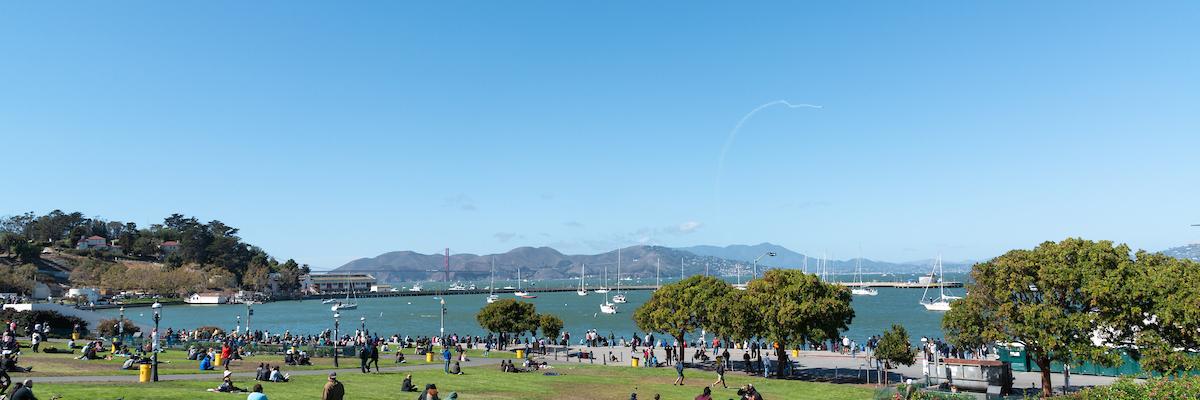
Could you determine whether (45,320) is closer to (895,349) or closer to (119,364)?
(119,364)

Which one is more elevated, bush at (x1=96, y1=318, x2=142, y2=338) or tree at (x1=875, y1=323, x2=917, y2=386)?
tree at (x1=875, y1=323, x2=917, y2=386)

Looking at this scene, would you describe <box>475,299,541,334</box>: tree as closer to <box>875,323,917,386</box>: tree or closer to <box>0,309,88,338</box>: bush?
<box>875,323,917,386</box>: tree

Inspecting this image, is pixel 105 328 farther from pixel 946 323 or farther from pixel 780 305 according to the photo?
pixel 946 323

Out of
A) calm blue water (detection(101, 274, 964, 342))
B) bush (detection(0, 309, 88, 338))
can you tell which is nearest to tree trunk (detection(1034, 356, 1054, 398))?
calm blue water (detection(101, 274, 964, 342))

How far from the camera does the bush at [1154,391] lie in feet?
60.9

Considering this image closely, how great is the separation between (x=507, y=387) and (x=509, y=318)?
28765mm

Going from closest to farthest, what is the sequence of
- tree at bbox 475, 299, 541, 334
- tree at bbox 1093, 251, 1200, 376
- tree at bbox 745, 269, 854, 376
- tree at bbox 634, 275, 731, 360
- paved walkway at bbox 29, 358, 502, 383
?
paved walkway at bbox 29, 358, 502, 383
tree at bbox 1093, 251, 1200, 376
tree at bbox 745, 269, 854, 376
tree at bbox 634, 275, 731, 360
tree at bbox 475, 299, 541, 334

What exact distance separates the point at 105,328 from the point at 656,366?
4516 centimetres

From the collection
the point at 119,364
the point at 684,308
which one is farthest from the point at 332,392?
the point at 684,308

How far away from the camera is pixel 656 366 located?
47719 millimetres

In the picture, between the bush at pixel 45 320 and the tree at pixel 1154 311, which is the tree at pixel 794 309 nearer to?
the tree at pixel 1154 311

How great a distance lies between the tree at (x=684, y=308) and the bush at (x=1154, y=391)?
27.0m

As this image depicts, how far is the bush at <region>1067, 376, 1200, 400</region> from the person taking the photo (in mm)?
18562

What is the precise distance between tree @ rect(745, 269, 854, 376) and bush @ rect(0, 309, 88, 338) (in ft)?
177
